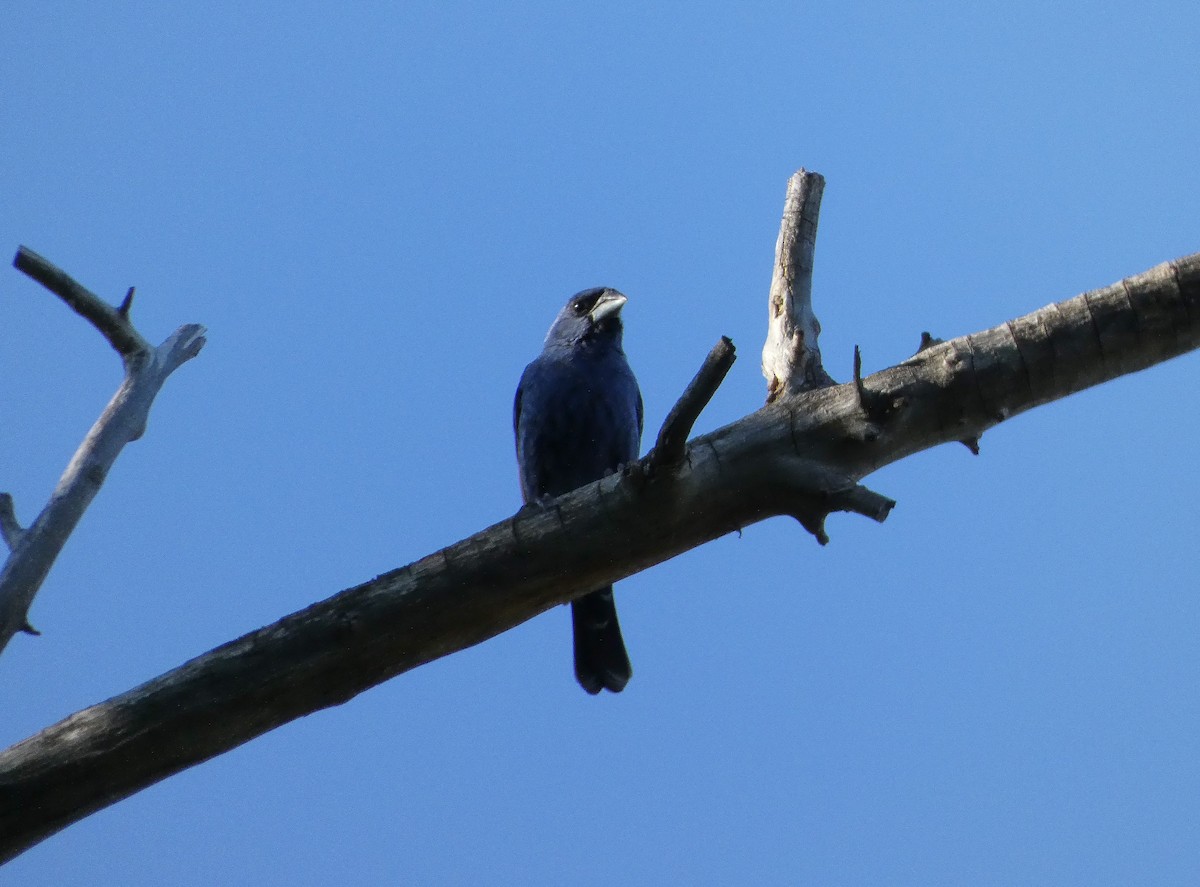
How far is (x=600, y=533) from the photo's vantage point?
299 cm

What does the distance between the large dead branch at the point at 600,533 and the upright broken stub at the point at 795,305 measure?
390 mm

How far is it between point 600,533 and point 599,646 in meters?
2.87

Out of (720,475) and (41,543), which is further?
(41,543)

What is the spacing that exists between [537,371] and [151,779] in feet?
12.5

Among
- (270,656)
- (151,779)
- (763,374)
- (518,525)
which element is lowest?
(151,779)

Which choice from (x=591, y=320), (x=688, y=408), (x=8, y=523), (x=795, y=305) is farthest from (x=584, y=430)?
(x=688, y=408)

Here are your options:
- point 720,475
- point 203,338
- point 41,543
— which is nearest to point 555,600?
point 720,475

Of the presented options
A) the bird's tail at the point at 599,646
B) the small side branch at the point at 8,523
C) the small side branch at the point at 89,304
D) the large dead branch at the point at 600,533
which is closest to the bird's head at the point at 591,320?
the bird's tail at the point at 599,646

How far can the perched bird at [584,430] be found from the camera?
19.0 feet

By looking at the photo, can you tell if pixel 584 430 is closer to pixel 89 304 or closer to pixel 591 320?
pixel 591 320

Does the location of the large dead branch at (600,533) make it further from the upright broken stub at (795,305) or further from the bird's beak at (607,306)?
the bird's beak at (607,306)

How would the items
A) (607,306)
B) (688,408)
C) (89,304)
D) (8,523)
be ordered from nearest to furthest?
(688,408), (8,523), (89,304), (607,306)

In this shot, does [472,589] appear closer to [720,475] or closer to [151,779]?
[720,475]

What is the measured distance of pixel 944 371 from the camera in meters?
3.06
